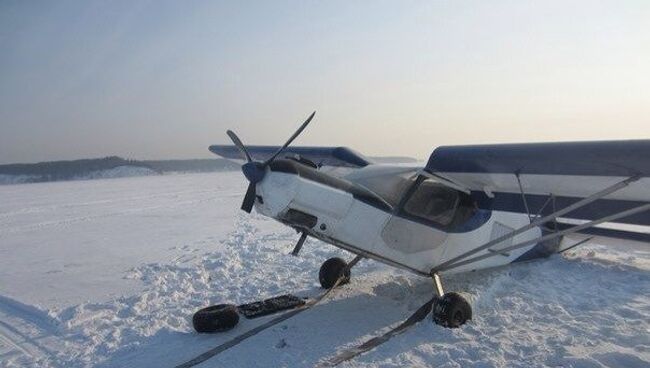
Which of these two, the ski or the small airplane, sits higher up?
the small airplane

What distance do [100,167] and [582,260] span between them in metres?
121

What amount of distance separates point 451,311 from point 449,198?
5.67 ft

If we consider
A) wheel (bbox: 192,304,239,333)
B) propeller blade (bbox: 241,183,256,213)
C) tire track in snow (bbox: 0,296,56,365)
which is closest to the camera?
tire track in snow (bbox: 0,296,56,365)

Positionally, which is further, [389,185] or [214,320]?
[389,185]

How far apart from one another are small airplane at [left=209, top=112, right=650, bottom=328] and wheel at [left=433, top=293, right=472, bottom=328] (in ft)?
0.04

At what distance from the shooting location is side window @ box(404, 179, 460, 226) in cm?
623

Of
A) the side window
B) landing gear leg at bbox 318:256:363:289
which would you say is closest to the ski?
landing gear leg at bbox 318:256:363:289

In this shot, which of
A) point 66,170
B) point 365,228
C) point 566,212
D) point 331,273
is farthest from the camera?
point 66,170

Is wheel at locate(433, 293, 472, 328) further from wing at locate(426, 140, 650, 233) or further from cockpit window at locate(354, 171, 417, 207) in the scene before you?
wing at locate(426, 140, 650, 233)

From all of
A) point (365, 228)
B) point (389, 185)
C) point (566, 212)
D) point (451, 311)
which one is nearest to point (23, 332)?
point (365, 228)

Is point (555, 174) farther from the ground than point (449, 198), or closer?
farther from the ground

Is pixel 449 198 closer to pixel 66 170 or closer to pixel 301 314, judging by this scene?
pixel 301 314

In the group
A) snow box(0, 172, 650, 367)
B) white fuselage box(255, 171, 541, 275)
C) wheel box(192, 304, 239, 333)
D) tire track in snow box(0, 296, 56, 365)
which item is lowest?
snow box(0, 172, 650, 367)

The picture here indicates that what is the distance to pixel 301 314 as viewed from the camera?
623 centimetres
